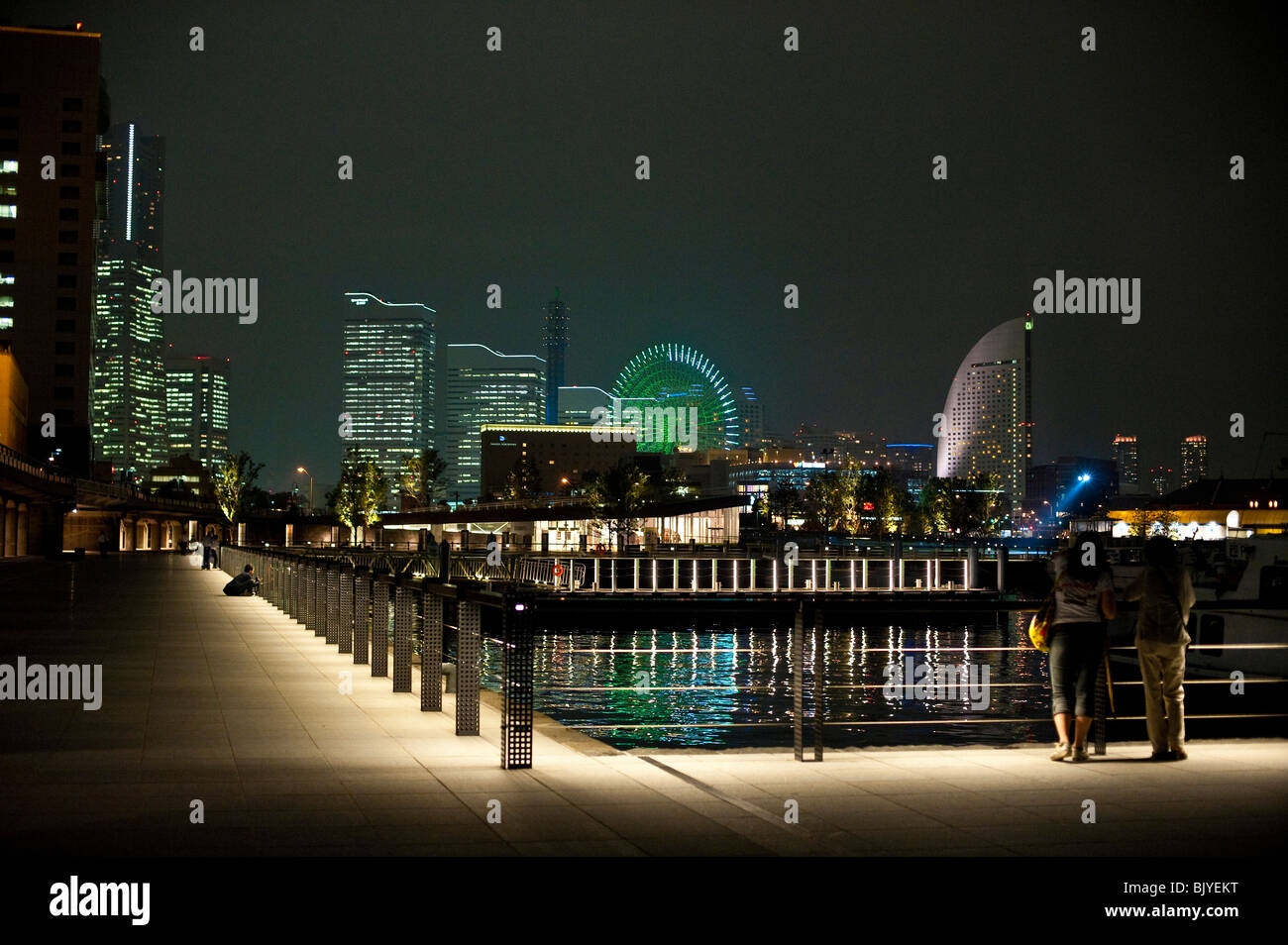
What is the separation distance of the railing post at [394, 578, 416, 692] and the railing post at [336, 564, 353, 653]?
4911 mm

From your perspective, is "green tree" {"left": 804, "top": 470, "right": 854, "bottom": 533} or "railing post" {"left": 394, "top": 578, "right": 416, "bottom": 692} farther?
"green tree" {"left": 804, "top": 470, "right": 854, "bottom": 533}

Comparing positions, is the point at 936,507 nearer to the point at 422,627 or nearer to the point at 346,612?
the point at 346,612

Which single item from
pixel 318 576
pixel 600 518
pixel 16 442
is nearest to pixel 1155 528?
pixel 600 518

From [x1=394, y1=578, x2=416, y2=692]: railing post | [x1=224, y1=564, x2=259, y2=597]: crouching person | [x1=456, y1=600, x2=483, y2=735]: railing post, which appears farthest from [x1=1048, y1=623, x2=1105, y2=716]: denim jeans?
[x1=224, y1=564, x2=259, y2=597]: crouching person

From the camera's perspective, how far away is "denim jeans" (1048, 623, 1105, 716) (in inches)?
429

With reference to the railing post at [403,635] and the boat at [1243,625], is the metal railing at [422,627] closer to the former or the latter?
the railing post at [403,635]

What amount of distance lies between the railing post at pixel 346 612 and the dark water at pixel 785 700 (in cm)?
352

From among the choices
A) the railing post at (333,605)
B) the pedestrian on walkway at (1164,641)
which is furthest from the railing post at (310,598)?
the pedestrian on walkway at (1164,641)

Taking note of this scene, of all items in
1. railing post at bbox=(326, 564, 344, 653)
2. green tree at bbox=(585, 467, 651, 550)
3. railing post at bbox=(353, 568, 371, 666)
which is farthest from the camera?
green tree at bbox=(585, 467, 651, 550)

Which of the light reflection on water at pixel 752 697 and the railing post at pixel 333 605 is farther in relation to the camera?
the railing post at pixel 333 605

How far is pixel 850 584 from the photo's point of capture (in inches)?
2532

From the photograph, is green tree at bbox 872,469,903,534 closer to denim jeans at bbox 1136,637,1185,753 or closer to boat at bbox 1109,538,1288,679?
boat at bbox 1109,538,1288,679

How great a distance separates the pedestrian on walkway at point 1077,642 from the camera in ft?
35.7

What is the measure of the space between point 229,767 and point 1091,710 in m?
7.55
